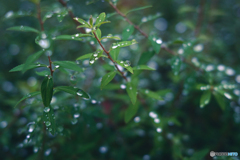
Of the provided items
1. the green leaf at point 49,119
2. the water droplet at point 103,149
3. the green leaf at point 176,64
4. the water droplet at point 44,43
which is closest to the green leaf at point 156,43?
the green leaf at point 176,64

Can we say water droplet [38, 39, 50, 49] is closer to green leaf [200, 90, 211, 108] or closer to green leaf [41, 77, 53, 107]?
green leaf [41, 77, 53, 107]

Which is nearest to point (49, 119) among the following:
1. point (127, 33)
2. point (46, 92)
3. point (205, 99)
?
point (46, 92)

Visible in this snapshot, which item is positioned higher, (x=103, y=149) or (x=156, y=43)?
(x=156, y=43)

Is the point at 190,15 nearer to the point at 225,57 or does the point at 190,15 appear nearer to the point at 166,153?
A: the point at 225,57

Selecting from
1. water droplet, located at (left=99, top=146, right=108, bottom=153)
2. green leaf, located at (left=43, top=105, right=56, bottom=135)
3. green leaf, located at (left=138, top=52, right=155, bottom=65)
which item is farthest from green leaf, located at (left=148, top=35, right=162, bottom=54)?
water droplet, located at (left=99, top=146, right=108, bottom=153)

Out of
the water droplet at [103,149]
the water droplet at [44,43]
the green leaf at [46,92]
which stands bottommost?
the water droplet at [103,149]

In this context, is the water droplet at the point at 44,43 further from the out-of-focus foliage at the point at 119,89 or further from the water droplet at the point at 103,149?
the water droplet at the point at 103,149

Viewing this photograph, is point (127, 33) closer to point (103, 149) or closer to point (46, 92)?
point (46, 92)

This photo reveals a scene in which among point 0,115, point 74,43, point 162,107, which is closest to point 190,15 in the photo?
point 162,107
